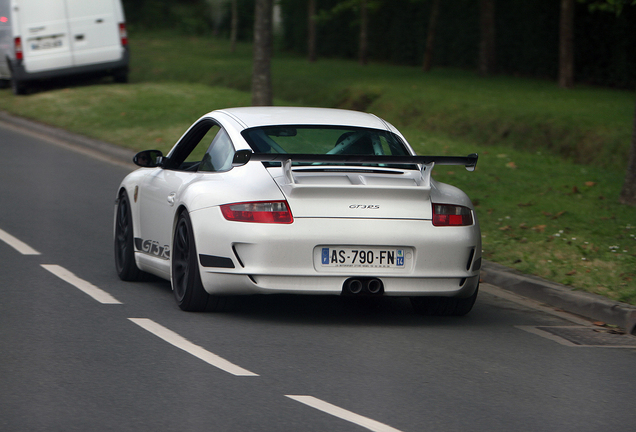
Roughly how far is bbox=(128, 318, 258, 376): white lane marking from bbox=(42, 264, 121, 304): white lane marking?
0.72 meters

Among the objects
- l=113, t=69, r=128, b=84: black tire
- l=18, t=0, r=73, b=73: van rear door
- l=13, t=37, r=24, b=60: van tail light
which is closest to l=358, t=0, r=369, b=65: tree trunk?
l=113, t=69, r=128, b=84: black tire

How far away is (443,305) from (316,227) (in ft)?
4.48

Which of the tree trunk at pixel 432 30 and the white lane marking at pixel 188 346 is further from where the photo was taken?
the tree trunk at pixel 432 30

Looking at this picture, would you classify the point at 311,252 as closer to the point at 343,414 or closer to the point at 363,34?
the point at 343,414

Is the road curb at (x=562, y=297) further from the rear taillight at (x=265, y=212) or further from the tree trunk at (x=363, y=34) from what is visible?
the tree trunk at (x=363, y=34)

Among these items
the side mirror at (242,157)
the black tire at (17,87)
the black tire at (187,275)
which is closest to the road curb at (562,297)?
the black tire at (187,275)

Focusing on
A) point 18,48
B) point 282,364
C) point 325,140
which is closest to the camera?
point 282,364

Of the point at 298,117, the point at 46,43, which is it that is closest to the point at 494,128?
the point at 46,43

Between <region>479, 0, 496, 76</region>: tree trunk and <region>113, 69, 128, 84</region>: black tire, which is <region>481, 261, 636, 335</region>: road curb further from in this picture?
<region>479, 0, 496, 76</region>: tree trunk

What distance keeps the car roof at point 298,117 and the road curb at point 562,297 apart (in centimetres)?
183

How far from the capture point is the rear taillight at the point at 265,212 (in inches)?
258

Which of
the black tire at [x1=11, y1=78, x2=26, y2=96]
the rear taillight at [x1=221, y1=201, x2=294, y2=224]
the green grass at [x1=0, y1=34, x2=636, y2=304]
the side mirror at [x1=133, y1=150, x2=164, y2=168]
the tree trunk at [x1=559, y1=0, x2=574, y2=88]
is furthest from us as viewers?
the tree trunk at [x1=559, y1=0, x2=574, y2=88]

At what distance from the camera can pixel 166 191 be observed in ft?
25.2

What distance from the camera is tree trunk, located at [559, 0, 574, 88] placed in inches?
968
